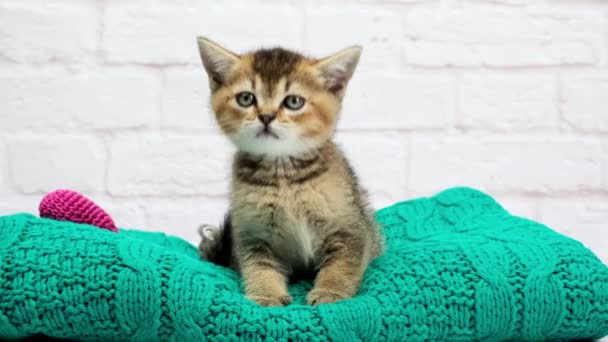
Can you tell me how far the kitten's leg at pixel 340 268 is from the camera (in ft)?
3.06

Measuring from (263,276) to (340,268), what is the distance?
0.32ft

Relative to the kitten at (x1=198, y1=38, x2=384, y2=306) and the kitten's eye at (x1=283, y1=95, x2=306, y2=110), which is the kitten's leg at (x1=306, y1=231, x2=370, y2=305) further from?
the kitten's eye at (x1=283, y1=95, x2=306, y2=110)

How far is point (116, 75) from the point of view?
153 cm

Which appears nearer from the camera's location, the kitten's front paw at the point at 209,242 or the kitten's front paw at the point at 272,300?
→ the kitten's front paw at the point at 272,300

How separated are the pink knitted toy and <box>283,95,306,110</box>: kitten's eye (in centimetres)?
31

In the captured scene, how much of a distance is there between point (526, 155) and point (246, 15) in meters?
0.63

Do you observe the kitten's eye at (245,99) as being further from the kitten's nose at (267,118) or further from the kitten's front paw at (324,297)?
the kitten's front paw at (324,297)

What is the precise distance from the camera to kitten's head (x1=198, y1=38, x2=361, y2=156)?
100cm

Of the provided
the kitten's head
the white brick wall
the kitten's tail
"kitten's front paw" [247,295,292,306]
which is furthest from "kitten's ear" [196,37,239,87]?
the white brick wall

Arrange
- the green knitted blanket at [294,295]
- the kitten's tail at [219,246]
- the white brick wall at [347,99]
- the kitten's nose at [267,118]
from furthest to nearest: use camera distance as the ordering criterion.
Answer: the white brick wall at [347,99] < the kitten's tail at [219,246] < the kitten's nose at [267,118] < the green knitted blanket at [294,295]

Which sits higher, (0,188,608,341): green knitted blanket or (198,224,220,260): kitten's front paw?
(0,188,608,341): green knitted blanket

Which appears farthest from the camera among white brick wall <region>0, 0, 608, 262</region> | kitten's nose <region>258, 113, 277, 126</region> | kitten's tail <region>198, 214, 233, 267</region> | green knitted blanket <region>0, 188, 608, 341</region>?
white brick wall <region>0, 0, 608, 262</region>

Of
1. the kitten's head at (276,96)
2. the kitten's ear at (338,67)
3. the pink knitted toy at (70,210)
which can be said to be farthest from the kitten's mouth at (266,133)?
the pink knitted toy at (70,210)

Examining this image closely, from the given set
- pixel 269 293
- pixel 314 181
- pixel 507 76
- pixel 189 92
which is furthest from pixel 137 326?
pixel 507 76
